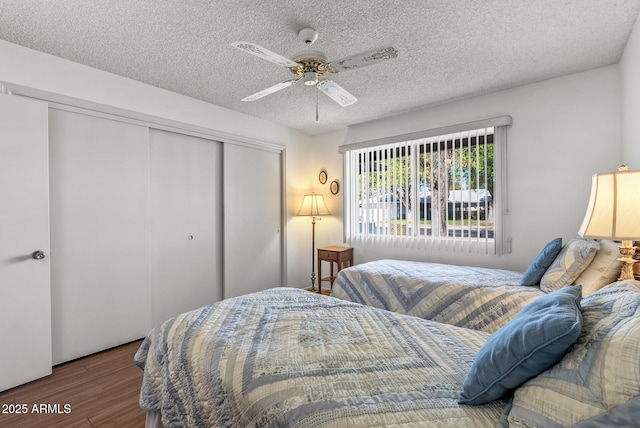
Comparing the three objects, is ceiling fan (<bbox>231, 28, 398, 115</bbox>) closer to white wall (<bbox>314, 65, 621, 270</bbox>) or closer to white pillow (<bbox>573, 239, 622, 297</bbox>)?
white pillow (<bbox>573, 239, 622, 297</bbox>)

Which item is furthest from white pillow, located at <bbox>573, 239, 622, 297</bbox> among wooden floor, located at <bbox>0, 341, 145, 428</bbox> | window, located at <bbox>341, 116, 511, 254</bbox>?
wooden floor, located at <bbox>0, 341, 145, 428</bbox>

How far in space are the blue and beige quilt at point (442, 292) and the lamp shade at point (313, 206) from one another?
1.36 metres

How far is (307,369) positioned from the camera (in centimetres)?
122

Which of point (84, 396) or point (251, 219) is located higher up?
point (251, 219)

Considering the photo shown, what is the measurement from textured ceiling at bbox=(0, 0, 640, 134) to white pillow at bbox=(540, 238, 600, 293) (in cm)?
153

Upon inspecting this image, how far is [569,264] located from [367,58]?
6.51 feet

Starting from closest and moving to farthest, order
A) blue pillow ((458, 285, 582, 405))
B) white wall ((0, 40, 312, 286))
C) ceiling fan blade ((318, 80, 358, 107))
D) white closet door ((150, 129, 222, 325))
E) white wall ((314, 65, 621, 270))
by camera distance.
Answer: blue pillow ((458, 285, 582, 405)) < ceiling fan blade ((318, 80, 358, 107)) < white wall ((0, 40, 312, 286)) < white wall ((314, 65, 621, 270)) < white closet door ((150, 129, 222, 325))

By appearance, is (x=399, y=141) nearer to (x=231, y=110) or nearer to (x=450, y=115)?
(x=450, y=115)

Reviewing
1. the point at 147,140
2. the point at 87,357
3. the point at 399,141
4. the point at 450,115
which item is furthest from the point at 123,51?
the point at 450,115

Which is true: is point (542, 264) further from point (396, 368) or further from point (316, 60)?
point (316, 60)

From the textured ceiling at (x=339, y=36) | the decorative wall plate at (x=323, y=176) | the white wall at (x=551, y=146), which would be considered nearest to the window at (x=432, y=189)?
the white wall at (x=551, y=146)

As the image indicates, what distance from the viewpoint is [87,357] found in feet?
8.86

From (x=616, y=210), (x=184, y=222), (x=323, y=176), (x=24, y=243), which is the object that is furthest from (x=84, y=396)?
(x=323, y=176)

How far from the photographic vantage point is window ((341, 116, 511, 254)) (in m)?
3.41
